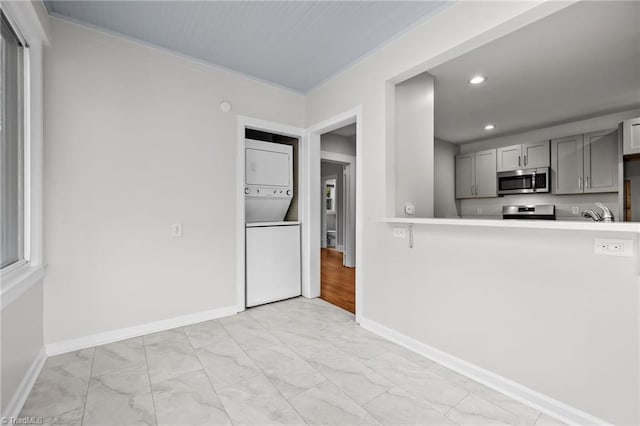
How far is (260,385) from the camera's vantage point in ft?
5.93

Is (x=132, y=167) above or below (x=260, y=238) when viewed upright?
above

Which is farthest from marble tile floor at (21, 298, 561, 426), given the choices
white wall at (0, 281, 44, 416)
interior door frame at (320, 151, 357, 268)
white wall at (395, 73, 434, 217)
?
interior door frame at (320, 151, 357, 268)

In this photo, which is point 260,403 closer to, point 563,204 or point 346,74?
point 346,74

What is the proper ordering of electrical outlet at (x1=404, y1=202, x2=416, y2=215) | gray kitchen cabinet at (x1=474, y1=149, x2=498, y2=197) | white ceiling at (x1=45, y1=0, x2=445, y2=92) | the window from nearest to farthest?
the window < white ceiling at (x1=45, y1=0, x2=445, y2=92) < electrical outlet at (x1=404, y1=202, x2=416, y2=215) < gray kitchen cabinet at (x1=474, y1=149, x2=498, y2=197)

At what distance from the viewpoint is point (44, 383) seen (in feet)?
5.91

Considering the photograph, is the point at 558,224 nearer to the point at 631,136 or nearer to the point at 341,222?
the point at 631,136

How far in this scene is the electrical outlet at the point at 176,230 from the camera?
8.75 ft

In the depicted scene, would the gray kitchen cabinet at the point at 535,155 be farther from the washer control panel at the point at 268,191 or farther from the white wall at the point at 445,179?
the washer control panel at the point at 268,191

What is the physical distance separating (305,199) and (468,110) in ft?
8.47

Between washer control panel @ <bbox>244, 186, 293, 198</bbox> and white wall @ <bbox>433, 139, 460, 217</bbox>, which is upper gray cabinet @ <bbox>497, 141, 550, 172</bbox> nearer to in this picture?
white wall @ <bbox>433, 139, 460, 217</bbox>

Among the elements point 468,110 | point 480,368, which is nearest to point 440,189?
point 468,110

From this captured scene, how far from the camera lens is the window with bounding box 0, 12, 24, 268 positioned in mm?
1637

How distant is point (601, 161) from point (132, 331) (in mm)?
5863

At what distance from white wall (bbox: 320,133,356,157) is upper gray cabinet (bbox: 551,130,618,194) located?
305cm
